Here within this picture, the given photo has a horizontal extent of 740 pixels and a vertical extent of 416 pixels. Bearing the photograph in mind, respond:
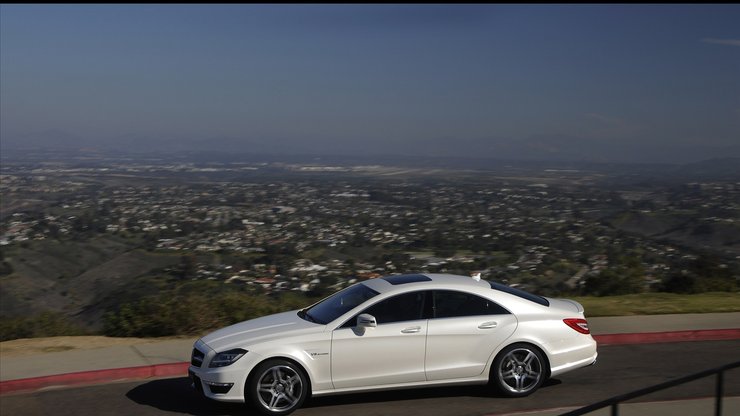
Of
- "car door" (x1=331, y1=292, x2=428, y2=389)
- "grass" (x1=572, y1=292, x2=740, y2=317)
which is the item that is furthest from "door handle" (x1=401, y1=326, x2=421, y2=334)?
"grass" (x1=572, y1=292, x2=740, y2=317)

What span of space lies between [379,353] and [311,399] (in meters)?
1.02

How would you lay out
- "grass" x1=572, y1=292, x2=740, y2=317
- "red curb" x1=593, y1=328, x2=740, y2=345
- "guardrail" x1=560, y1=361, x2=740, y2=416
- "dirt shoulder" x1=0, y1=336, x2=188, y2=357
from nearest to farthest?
"guardrail" x1=560, y1=361, x2=740, y2=416 → "red curb" x1=593, y1=328, x2=740, y2=345 → "dirt shoulder" x1=0, y1=336, x2=188, y2=357 → "grass" x1=572, y1=292, x2=740, y2=317

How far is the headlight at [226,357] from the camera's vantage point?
7.68 m

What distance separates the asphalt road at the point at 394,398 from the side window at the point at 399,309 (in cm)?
87

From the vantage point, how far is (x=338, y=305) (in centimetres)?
846

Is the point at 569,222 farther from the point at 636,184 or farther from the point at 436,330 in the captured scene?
the point at 436,330

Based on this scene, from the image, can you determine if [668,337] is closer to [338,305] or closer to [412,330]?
[412,330]

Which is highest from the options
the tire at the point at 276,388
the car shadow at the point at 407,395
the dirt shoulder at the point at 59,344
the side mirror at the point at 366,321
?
the side mirror at the point at 366,321

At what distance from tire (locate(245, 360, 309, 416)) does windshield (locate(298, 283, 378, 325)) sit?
2.17 feet

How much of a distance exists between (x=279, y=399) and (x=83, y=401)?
2537 millimetres

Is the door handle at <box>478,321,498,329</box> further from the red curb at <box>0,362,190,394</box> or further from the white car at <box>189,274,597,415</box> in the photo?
the red curb at <box>0,362,190,394</box>

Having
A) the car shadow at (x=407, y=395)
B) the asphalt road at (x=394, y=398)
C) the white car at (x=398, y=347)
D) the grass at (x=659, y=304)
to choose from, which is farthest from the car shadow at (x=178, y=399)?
the grass at (x=659, y=304)

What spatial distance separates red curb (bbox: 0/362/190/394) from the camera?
9.21 metres

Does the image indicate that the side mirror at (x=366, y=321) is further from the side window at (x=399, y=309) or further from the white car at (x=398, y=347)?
the side window at (x=399, y=309)
